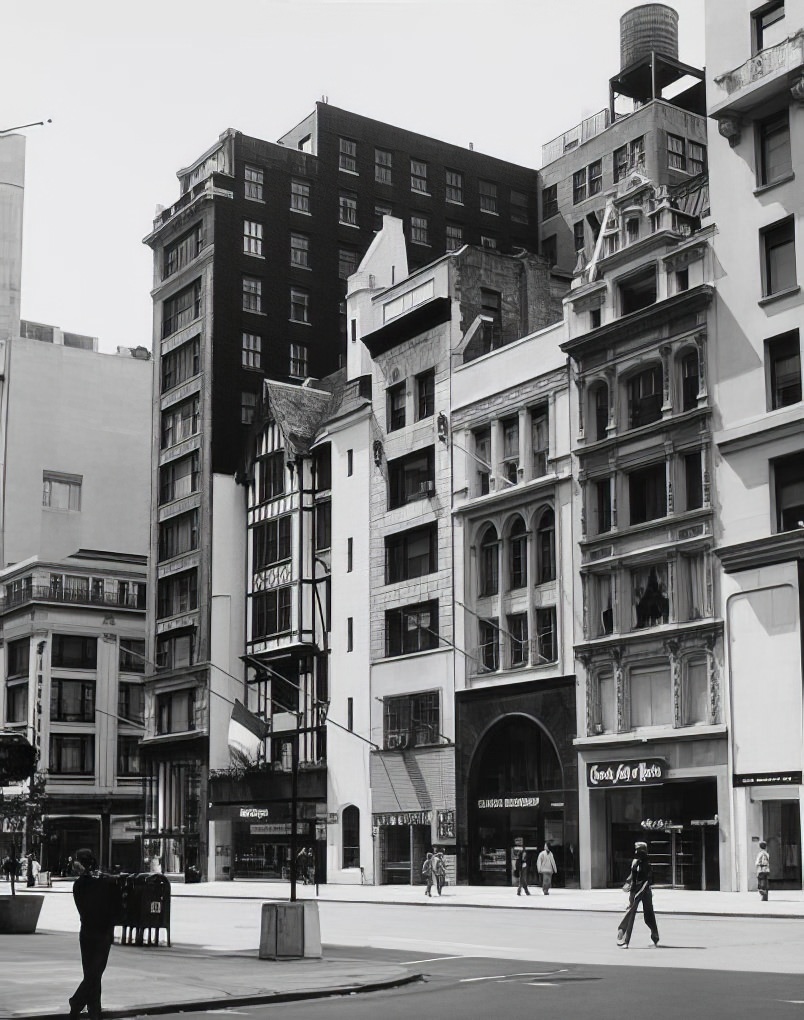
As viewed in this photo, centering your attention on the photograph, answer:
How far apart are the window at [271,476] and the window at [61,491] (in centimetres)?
3766

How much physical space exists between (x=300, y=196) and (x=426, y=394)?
26181 mm

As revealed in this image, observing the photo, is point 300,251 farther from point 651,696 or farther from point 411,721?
point 651,696

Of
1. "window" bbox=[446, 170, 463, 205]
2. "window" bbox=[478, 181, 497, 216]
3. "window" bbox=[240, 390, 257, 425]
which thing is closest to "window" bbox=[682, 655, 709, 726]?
"window" bbox=[240, 390, 257, 425]

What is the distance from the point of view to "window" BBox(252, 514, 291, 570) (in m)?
81.4

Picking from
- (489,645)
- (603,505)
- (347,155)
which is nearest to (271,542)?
(489,645)

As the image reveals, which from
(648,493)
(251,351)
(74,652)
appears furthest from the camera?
(74,652)

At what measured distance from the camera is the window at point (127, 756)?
10925cm

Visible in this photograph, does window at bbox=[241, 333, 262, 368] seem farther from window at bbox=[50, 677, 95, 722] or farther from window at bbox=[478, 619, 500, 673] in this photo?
window at bbox=[50, 677, 95, 722]

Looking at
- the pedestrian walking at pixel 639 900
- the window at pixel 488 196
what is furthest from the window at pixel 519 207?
the pedestrian walking at pixel 639 900

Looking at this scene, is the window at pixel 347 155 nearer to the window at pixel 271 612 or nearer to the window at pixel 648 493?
the window at pixel 271 612

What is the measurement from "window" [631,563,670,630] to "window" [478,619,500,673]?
8371 millimetres

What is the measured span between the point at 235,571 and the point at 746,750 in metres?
41.4

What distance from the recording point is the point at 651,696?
55.2m

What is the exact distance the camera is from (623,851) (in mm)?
55969
